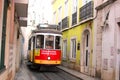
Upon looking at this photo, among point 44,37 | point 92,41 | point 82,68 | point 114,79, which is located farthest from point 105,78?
point 44,37

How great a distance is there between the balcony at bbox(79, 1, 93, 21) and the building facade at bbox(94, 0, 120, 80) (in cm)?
117

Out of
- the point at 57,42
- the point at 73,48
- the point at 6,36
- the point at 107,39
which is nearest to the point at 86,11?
the point at 57,42

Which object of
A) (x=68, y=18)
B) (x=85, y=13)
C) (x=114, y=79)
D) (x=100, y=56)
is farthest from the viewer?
(x=68, y=18)

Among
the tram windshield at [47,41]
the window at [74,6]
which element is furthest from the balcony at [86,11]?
the tram windshield at [47,41]

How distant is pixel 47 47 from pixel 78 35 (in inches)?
118

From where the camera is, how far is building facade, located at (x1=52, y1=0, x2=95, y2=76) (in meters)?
18.6

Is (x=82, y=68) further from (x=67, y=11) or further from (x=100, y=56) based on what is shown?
(x=67, y=11)

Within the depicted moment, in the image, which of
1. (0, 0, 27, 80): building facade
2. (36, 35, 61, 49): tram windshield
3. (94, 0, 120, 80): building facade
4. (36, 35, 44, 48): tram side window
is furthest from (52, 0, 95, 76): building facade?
(0, 0, 27, 80): building facade

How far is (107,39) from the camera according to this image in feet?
49.6

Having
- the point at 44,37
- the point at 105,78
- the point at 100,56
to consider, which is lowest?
the point at 105,78

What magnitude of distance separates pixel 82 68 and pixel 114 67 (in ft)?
20.9

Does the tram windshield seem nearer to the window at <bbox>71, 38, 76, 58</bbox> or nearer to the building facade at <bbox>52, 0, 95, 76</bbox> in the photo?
the building facade at <bbox>52, 0, 95, 76</bbox>

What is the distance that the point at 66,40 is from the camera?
26.8 metres

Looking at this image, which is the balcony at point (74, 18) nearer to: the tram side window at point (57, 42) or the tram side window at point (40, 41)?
the tram side window at point (57, 42)
